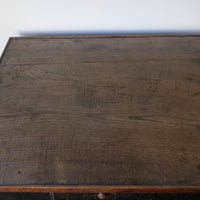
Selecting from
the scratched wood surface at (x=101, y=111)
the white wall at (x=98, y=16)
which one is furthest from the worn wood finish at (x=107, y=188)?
the white wall at (x=98, y=16)

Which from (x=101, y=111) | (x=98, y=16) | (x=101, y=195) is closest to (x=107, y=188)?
(x=101, y=195)

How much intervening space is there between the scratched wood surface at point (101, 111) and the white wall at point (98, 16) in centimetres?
7

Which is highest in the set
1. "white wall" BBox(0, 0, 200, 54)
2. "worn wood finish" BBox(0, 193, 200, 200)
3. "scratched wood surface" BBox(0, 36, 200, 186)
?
"white wall" BBox(0, 0, 200, 54)

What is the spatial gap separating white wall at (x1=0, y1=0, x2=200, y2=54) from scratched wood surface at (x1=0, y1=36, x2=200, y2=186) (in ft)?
0.23

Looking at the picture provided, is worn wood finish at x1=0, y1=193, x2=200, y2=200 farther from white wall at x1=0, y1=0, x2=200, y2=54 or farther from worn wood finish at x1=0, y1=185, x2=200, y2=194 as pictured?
white wall at x1=0, y1=0, x2=200, y2=54

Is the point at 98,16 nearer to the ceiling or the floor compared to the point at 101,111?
nearer to the ceiling

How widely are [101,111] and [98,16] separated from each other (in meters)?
0.42

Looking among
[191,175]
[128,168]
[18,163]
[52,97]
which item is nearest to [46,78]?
[52,97]

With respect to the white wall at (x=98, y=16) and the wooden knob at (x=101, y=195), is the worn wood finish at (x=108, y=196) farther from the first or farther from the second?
the white wall at (x=98, y=16)

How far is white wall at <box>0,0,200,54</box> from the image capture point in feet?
Result: 2.41

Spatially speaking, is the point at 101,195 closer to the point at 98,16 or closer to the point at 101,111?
the point at 101,111

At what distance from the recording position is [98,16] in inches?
30.3

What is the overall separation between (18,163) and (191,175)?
1.38 ft

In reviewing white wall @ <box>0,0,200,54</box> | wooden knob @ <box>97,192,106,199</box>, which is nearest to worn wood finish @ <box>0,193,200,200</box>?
wooden knob @ <box>97,192,106,199</box>
